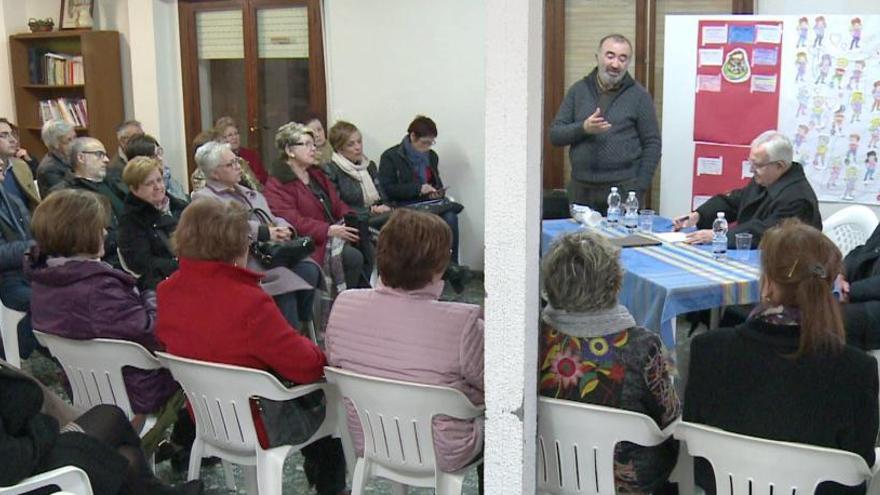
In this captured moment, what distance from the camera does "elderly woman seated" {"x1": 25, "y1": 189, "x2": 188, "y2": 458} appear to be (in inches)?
121

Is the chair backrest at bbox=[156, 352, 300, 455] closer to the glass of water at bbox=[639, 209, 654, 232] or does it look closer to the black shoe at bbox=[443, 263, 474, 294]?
the glass of water at bbox=[639, 209, 654, 232]

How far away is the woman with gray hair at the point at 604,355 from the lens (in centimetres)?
240

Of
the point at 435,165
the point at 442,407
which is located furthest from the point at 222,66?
the point at 442,407

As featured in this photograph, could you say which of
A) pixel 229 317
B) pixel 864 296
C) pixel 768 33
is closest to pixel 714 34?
pixel 768 33

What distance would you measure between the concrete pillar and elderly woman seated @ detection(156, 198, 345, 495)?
820 millimetres

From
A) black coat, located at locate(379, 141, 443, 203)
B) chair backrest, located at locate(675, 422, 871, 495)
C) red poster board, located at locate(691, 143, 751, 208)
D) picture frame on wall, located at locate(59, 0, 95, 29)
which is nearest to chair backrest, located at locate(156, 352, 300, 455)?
chair backrest, located at locate(675, 422, 871, 495)

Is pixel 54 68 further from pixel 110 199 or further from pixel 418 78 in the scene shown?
pixel 110 199

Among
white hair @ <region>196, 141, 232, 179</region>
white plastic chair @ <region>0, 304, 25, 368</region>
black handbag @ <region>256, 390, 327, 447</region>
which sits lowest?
white plastic chair @ <region>0, 304, 25, 368</region>

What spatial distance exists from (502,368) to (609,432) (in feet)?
1.17

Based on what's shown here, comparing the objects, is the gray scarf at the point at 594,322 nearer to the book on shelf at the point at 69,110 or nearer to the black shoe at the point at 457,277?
the black shoe at the point at 457,277

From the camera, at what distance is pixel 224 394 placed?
273 centimetres

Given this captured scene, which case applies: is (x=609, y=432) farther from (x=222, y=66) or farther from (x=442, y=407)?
(x=222, y=66)

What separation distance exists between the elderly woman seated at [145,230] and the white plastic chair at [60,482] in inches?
71.5

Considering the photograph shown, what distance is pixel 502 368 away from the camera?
7.00 ft
